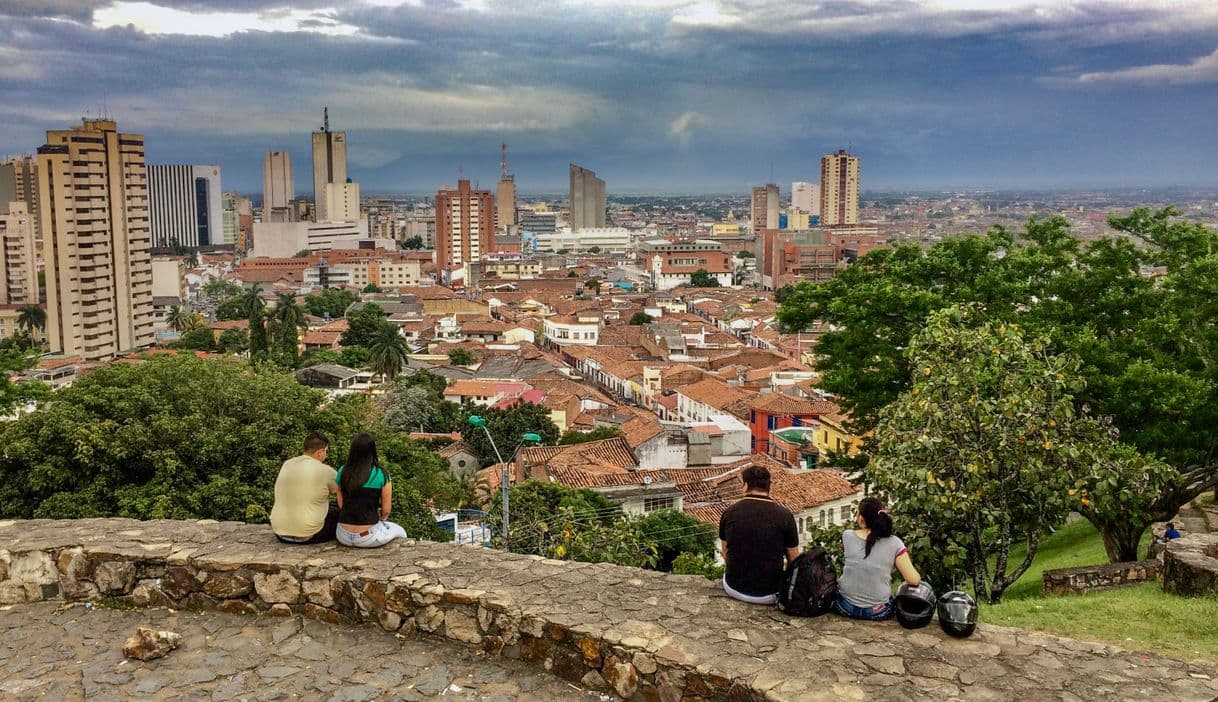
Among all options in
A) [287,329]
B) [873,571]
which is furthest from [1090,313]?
[287,329]

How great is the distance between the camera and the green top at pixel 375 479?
265 inches

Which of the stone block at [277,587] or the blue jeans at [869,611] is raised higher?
the blue jeans at [869,611]

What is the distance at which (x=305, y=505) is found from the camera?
6.86m

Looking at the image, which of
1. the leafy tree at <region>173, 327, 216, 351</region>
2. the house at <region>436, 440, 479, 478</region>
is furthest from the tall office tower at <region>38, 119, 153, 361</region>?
the house at <region>436, 440, 479, 478</region>

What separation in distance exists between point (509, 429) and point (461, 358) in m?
26.7

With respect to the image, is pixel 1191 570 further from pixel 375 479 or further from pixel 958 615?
pixel 375 479

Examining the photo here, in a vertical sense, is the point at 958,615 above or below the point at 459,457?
above

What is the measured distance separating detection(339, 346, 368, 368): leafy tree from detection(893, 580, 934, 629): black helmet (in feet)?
206

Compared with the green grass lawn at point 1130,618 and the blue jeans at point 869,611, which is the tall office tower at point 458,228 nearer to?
the green grass lawn at point 1130,618

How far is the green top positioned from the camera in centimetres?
674

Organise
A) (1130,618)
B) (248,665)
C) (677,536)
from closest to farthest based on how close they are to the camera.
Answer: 1. (248,665)
2. (1130,618)
3. (677,536)

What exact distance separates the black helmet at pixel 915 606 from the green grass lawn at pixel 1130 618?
1.47 m

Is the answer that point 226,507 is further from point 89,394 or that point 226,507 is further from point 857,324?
point 857,324

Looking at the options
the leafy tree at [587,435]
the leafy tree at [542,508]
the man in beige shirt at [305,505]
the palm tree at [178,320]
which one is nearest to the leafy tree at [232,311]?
the palm tree at [178,320]
